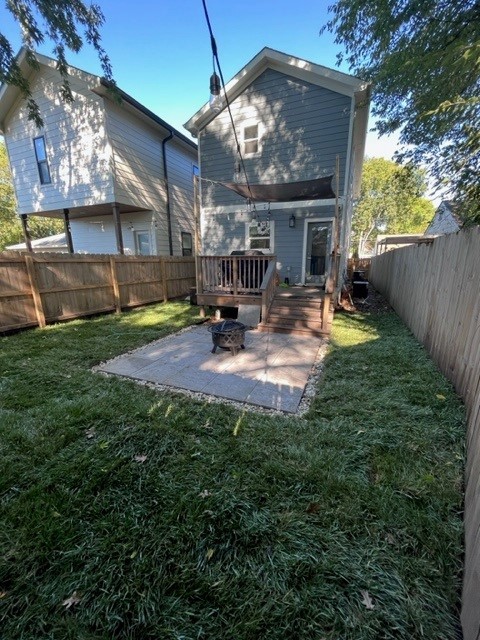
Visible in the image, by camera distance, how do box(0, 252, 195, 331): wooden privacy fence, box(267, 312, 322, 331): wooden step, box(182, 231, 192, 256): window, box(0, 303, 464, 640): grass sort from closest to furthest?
box(0, 303, 464, 640): grass
box(0, 252, 195, 331): wooden privacy fence
box(267, 312, 322, 331): wooden step
box(182, 231, 192, 256): window

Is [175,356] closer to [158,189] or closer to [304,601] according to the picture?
[304,601]

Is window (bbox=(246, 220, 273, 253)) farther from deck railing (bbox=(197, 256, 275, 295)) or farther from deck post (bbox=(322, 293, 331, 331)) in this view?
deck post (bbox=(322, 293, 331, 331))

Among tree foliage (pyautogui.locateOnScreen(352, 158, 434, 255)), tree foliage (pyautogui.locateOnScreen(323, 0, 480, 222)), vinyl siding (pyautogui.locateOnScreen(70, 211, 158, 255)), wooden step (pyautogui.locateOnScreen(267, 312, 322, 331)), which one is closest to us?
tree foliage (pyautogui.locateOnScreen(323, 0, 480, 222))

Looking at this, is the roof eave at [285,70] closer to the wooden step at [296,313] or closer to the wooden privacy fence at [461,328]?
the wooden privacy fence at [461,328]

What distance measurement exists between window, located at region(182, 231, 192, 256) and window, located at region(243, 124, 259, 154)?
205 inches

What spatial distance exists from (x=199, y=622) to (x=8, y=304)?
677cm

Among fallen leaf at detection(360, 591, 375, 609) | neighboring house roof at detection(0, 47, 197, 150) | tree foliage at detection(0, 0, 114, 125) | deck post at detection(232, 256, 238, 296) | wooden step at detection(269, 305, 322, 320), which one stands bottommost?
fallen leaf at detection(360, 591, 375, 609)

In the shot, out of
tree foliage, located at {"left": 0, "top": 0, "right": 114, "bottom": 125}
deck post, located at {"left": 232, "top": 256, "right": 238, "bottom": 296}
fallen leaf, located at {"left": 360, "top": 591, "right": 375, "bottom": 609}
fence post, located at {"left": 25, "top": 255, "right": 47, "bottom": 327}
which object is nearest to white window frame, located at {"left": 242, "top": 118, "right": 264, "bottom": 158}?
tree foliage, located at {"left": 0, "top": 0, "right": 114, "bottom": 125}

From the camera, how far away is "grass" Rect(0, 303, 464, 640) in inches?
51.9

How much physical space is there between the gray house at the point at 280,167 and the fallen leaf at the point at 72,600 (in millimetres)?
5692

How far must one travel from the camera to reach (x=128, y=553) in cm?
158

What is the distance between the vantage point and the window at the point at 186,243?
504 inches

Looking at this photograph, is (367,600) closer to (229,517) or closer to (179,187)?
(229,517)

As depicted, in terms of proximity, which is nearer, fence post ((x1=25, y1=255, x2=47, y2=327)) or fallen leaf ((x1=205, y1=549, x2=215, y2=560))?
fallen leaf ((x1=205, y1=549, x2=215, y2=560))
